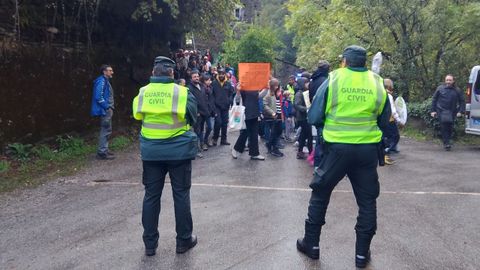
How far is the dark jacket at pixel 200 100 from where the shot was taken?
970 centimetres

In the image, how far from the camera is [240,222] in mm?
5590

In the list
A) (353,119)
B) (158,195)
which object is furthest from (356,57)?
(158,195)

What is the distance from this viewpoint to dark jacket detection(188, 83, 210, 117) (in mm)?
9703

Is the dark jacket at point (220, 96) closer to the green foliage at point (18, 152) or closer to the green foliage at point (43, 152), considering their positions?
the green foliage at point (43, 152)

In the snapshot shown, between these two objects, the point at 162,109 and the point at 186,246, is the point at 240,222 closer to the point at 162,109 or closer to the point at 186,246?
the point at 186,246

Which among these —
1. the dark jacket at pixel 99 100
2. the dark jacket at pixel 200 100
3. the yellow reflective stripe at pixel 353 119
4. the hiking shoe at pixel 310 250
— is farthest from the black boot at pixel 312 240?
Result: the dark jacket at pixel 99 100

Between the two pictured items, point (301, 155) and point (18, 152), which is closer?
point (18, 152)

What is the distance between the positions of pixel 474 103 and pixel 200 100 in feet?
21.2

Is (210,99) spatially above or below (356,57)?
below

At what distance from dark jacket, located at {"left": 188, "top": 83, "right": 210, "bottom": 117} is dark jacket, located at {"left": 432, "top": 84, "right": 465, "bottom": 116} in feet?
18.2

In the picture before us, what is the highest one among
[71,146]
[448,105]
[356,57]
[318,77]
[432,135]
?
[356,57]

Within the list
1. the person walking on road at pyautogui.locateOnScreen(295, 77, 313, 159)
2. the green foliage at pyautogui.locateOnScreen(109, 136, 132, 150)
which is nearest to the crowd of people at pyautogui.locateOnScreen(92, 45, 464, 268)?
the person walking on road at pyautogui.locateOnScreen(295, 77, 313, 159)

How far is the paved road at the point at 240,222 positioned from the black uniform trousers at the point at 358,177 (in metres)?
0.39

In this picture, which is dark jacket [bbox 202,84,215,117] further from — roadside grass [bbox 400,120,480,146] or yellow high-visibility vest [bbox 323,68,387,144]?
yellow high-visibility vest [bbox 323,68,387,144]
